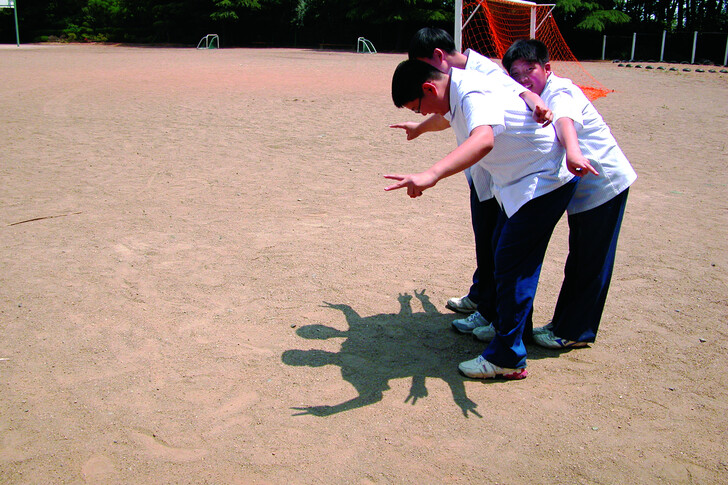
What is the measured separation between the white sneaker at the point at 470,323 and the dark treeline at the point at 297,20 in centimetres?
3247

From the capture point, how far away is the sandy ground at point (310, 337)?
9.03ft

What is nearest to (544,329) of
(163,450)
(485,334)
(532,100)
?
(485,334)

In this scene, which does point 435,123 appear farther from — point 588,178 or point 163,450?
point 163,450

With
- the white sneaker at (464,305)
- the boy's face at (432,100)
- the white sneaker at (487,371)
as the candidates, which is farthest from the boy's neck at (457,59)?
the white sneaker at (487,371)

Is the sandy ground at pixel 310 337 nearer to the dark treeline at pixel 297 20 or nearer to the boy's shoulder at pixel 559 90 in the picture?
the boy's shoulder at pixel 559 90

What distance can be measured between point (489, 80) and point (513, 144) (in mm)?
325

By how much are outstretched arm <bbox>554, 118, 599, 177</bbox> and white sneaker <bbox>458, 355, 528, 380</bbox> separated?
110cm

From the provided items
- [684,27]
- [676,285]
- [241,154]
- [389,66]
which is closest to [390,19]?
[389,66]

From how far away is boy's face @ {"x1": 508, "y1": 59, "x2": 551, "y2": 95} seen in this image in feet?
10.9

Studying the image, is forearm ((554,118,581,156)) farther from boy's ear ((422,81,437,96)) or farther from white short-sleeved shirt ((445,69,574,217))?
boy's ear ((422,81,437,96))

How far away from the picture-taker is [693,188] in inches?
282

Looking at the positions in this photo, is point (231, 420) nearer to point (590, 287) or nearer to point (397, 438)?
point (397, 438)

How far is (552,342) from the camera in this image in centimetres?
367

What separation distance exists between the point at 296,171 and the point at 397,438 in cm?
529
